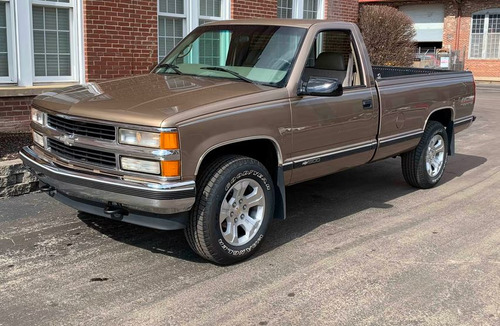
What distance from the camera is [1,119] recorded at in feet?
25.4

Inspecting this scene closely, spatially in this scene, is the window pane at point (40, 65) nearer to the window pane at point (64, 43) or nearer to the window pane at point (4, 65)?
the window pane at point (64, 43)

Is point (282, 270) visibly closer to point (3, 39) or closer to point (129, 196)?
point (129, 196)

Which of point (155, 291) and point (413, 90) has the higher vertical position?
point (413, 90)

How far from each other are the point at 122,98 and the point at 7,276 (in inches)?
62.4

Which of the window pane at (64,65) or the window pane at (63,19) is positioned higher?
the window pane at (63,19)

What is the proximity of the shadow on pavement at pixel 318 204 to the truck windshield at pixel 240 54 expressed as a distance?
4.92ft

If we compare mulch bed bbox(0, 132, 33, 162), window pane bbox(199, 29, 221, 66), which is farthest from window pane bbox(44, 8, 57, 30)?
window pane bbox(199, 29, 221, 66)

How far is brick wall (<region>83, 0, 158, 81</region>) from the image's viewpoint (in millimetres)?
8539

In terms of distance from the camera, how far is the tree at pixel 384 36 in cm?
1670

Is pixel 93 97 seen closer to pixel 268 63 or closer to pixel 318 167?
pixel 268 63

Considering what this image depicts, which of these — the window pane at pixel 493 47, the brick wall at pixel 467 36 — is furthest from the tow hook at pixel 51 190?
the window pane at pixel 493 47

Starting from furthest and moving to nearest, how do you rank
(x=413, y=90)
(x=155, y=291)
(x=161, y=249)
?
(x=413, y=90) → (x=161, y=249) → (x=155, y=291)

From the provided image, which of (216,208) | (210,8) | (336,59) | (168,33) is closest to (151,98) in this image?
(216,208)

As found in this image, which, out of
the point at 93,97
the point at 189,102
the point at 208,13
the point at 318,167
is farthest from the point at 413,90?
the point at 208,13
